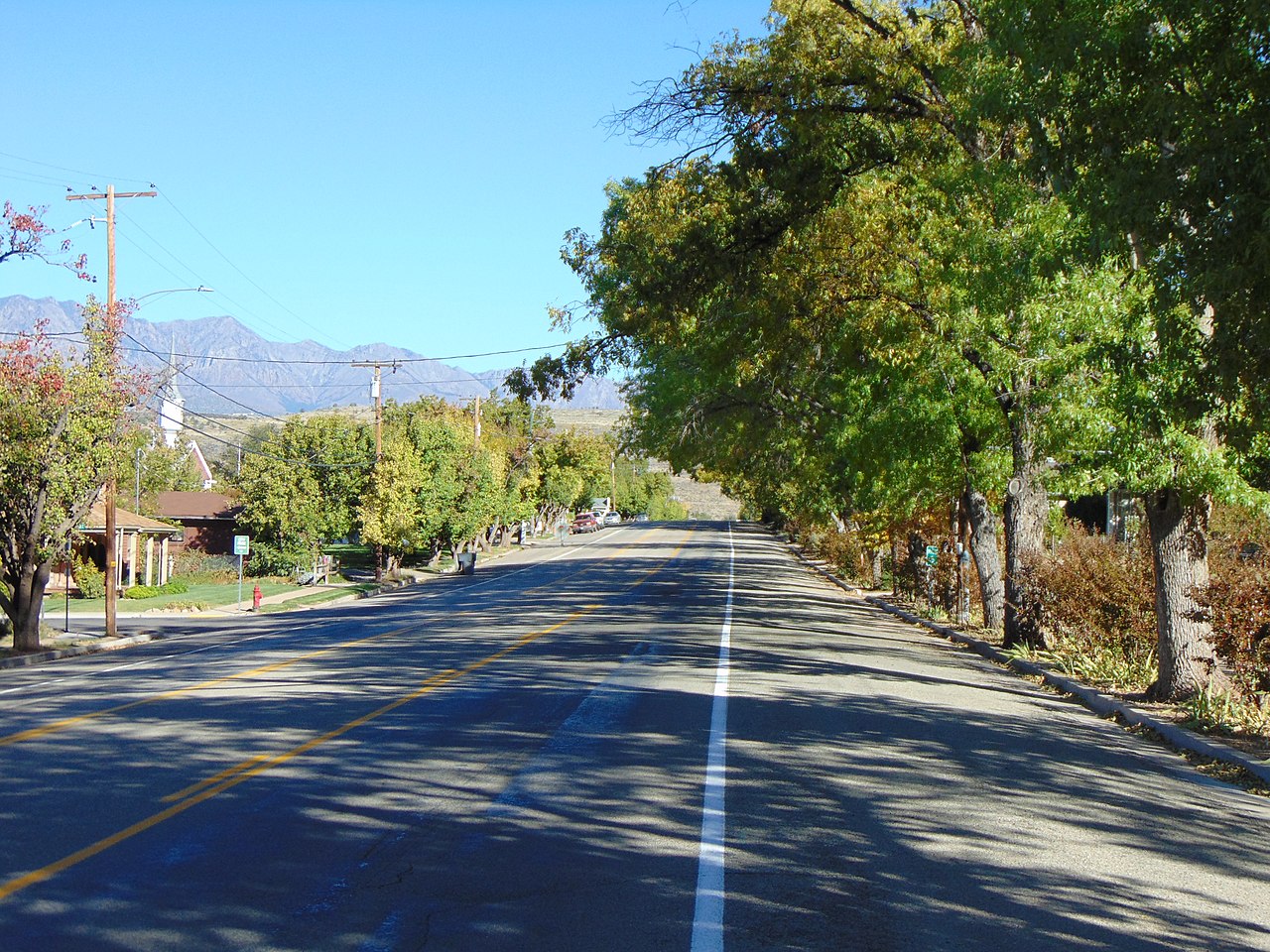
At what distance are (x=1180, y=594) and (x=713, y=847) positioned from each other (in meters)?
8.94

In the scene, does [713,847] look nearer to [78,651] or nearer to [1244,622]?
[1244,622]

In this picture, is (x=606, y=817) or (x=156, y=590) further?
(x=156, y=590)

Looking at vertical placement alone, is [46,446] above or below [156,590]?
above

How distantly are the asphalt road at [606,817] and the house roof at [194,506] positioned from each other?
51094 mm

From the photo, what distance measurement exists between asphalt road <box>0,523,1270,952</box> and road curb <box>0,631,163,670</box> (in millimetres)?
6960

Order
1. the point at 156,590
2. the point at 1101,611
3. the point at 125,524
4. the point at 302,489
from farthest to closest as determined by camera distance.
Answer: the point at 302,489, the point at 156,590, the point at 125,524, the point at 1101,611

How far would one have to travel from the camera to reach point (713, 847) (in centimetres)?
734

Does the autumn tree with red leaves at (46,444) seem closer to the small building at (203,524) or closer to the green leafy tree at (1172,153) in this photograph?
the green leafy tree at (1172,153)

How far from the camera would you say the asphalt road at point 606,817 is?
5.96 metres

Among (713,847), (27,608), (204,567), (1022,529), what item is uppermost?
(1022,529)

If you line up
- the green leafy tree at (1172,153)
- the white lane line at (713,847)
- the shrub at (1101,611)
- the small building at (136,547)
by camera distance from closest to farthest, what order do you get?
the white lane line at (713,847)
the green leafy tree at (1172,153)
the shrub at (1101,611)
the small building at (136,547)

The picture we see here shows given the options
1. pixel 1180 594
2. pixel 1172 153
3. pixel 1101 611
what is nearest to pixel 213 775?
pixel 1172 153

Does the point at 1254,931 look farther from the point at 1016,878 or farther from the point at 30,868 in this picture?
the point at 30,868

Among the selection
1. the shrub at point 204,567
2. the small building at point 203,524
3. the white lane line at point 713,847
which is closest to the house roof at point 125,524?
the shrub at point 204,567
